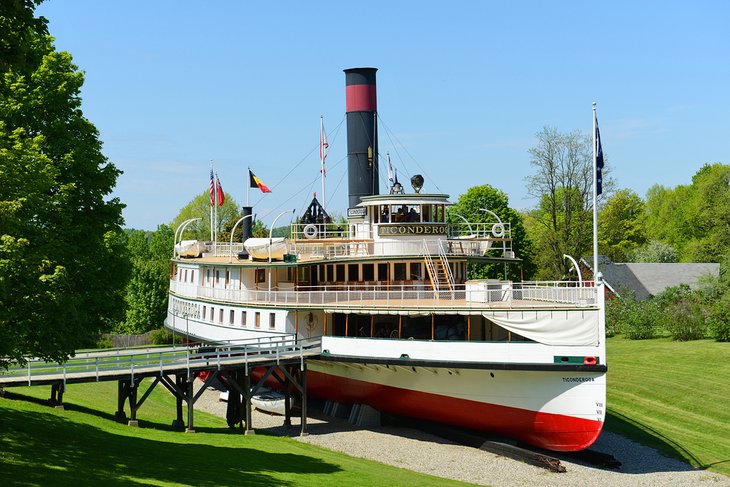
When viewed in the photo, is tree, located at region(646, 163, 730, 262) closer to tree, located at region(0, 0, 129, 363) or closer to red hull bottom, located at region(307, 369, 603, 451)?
red hull bottom, located at region(307, 369, 603, 451)

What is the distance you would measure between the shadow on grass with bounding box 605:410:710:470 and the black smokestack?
16.0m

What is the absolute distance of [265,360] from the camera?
3231cm

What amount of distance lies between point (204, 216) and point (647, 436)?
247 ft

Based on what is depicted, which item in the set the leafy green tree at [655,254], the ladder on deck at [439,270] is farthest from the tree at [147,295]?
the leafy green tree at [655,254]

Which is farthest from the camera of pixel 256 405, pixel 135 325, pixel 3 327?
pixel 135 325

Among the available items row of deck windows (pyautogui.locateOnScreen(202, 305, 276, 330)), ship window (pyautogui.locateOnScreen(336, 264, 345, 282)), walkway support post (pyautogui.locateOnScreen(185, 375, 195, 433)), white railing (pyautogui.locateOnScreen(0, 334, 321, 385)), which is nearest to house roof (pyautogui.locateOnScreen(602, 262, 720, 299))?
row of deck windows (pyautogui.locateOnScreen(202, 305, 276, 330))

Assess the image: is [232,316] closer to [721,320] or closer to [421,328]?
[421,328]

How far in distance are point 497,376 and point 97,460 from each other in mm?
13602

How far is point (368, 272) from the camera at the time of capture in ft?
116

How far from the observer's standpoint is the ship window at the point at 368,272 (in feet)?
116

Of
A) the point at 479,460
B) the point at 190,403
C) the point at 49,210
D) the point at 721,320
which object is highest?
the point at 49,210

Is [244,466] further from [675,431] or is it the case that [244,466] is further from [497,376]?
[675,431]

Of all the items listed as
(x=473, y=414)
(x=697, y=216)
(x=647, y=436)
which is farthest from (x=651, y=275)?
(x=473, y=414)

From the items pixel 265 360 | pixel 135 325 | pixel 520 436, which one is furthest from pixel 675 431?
pixel 135 325
